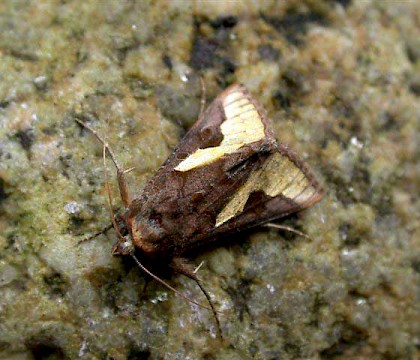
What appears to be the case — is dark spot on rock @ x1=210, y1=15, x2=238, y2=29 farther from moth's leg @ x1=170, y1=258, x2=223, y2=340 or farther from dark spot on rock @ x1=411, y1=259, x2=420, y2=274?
dark spot on rock @ x1=411, y1=259, x2=420, y2=274

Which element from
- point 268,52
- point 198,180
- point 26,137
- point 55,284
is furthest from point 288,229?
point 26,137

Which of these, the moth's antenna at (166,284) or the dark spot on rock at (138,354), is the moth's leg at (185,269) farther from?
the dark spot on rock at (138,354)

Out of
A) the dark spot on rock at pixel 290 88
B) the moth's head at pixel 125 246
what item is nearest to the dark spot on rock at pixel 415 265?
the dark spot on rock at pixel 290 88

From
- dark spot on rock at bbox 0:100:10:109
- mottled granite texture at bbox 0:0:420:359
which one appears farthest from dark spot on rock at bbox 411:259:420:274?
dark spot on rock at bbox 0:100:10:109

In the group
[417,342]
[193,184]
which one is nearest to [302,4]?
[193,184]

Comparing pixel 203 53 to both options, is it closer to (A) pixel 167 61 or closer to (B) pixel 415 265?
(A) pixel 167 61

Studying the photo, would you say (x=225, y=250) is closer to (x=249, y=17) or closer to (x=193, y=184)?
(x=193, y=184)
